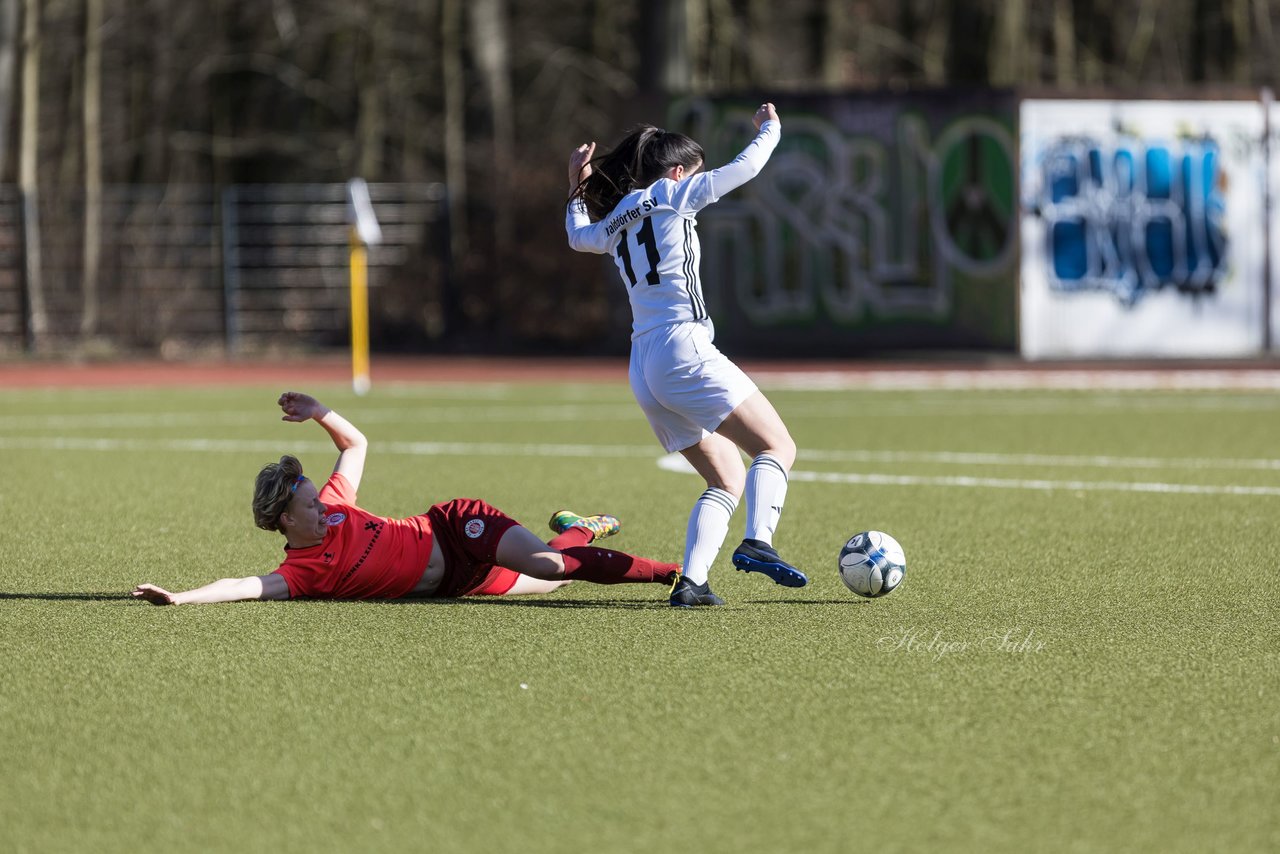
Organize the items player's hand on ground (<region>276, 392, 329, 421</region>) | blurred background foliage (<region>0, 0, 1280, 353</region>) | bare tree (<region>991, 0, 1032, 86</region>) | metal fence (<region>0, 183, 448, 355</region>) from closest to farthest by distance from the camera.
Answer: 1. player's hand on ground (<region>276, 392, 329, 421</region>)
2. metal fence (<region>0, 183, 448, 355</region>)
3. blurred background foliage (<region>0, 0, 1280, 353</region>)
4. bare tree (<region>991, 0, 1032, 86</region>)

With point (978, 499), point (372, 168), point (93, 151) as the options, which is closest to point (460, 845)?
point (978, 499)

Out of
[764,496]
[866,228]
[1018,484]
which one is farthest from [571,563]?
[866,228]

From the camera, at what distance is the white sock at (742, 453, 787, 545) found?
7055 millimetres

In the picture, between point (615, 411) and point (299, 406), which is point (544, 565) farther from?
point (615, 411)

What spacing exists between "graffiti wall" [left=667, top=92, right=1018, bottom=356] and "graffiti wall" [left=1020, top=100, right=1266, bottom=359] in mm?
445

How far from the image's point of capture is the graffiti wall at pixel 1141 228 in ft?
83.1

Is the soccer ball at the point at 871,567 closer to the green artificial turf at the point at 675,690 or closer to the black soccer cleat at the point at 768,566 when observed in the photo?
the green artificial turf at the point at 675,690

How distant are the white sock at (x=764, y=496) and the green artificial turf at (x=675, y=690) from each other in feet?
1.10

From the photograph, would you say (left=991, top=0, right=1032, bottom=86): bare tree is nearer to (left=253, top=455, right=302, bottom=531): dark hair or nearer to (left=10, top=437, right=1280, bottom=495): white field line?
(left=10, top=437, right=1280, bottom=495): white field line

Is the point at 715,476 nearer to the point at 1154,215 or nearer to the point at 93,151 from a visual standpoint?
the point at 1154,215

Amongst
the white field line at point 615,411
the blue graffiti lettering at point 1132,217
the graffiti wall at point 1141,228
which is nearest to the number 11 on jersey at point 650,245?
the white field line at point 615,411

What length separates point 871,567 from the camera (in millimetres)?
7145

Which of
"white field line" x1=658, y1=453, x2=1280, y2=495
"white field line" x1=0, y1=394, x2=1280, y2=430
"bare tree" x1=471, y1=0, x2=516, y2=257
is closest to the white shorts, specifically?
"white field line" x1=658, y1=453, x2=1280, y2=495

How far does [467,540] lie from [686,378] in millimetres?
1076
